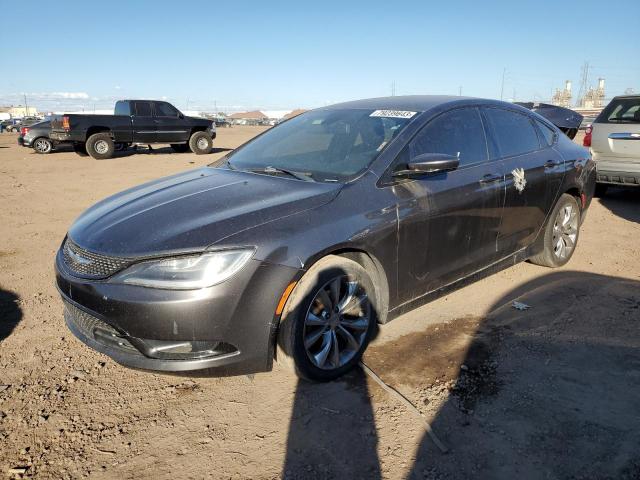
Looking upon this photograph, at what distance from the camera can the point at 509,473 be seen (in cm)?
220

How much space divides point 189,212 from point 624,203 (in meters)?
8.24

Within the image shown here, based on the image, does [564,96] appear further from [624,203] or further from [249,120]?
[624,203]

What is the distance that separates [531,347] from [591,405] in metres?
0.69

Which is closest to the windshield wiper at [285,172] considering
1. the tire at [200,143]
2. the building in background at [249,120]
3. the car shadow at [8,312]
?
the car shadow at [8,312]

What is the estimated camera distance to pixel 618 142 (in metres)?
7.55

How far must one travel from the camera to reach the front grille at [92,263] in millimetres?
2531

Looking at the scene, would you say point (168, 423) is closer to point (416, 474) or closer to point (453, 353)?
point (416, 474)

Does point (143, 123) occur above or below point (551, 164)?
above

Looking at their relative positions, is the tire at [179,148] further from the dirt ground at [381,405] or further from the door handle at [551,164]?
the door handle at [551,164]

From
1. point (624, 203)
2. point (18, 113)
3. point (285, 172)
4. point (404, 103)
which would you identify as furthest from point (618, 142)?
point (18, 113)

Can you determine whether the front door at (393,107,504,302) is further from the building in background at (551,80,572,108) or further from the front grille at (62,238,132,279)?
the building in background at (551,80,572,108)

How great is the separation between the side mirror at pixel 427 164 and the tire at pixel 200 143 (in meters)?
15.2

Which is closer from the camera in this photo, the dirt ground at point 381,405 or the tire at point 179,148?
the dirt ground at point 381,405

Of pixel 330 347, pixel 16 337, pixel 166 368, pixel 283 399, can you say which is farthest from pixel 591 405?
pixel 16 337
